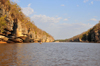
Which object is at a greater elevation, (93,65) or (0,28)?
(0,28)

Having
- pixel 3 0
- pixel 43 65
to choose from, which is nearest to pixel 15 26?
pixel 3 0

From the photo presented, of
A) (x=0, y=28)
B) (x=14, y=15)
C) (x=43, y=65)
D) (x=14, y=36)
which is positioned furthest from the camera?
(x=14, y=15)

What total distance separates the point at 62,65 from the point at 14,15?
7126cm

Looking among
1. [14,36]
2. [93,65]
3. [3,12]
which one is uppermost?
[3,12]

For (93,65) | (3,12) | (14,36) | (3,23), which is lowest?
(93,65)

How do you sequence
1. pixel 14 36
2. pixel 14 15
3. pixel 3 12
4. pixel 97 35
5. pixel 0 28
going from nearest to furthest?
pixel 0 28, pixel 3 12, pixel 14 36, pixel 14 15, pixel 97 35

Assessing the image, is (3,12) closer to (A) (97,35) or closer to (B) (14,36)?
(B) (14,36)

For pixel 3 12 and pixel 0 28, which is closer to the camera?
pixel 0 28

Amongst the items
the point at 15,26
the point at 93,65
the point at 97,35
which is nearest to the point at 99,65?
the point at 93,65

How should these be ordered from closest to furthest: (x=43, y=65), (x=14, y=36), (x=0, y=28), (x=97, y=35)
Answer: (x=43, y=65) → (x=0, y=28) → (x=14, y=36) → (x=97, y=35)

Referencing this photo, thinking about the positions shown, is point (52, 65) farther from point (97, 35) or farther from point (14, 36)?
point (97, 35)

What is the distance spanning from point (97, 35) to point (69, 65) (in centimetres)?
12225

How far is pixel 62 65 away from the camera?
11.4 metres

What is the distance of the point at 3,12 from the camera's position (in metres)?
61.6
